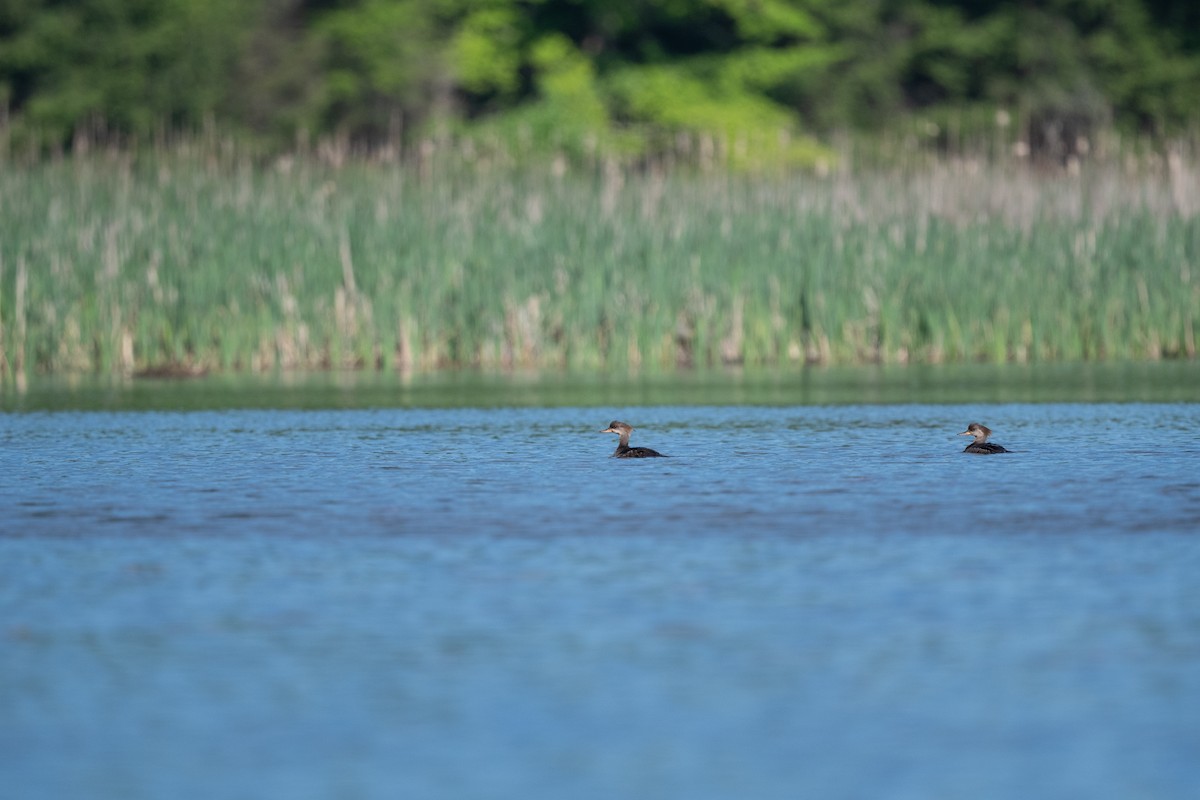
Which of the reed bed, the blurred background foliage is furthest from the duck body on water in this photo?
the blurred background foliage

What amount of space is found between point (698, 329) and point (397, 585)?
8238mm

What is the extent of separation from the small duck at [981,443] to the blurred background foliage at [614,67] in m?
23.4

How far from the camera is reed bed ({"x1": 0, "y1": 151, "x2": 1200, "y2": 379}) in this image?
1349 cm

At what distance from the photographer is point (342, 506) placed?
7133 mm

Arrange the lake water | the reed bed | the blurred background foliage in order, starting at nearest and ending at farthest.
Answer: the lake water < the reed bed < the blurred background foliage

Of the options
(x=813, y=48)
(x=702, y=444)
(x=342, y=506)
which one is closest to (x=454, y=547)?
(x=342, y=506)

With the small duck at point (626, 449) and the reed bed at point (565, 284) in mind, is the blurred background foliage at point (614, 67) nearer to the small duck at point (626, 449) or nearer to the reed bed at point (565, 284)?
the reed bed at point (565, 284)

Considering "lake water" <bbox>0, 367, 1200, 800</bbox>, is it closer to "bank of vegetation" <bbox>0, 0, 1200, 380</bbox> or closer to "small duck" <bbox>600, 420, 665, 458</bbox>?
"small duck" <bbox>600, 420, 665, 458</bbox>

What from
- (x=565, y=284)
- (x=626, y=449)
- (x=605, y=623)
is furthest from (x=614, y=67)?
(x=605, y=623)

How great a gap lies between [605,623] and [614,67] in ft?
102

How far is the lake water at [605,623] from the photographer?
149 inches

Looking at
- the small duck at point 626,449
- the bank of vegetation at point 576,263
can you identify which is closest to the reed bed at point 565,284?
the bank of vegetation at point 576,263

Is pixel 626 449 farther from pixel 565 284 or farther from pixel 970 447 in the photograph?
pixel 565 284

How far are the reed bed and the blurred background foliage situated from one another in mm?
17303
